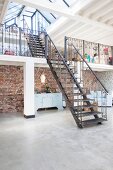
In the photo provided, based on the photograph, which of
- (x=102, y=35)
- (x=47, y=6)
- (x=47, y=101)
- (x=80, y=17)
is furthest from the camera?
(x=102, y=35)

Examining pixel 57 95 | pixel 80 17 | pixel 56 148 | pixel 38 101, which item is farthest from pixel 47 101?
pixel 56 148

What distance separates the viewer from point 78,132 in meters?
4.81

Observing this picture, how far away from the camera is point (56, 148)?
11.9 feet

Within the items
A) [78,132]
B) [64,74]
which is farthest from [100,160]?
[64,74]

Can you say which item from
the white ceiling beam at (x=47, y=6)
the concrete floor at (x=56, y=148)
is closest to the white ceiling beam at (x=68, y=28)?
the white ceiling beam at (x=47, y=6)

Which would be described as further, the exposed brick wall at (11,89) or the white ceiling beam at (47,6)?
the exposed brick wall at (11,89)

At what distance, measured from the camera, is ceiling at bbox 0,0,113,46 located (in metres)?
5.79

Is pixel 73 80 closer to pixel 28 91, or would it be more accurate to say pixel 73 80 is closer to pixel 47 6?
pixel 28 91

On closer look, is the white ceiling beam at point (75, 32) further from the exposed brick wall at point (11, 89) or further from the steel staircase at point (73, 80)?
the exposed brick wall at point (11, 89)

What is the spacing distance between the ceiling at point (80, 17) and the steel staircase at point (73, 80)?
92 cm

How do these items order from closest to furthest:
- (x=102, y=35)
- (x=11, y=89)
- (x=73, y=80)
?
1. (x=73, y=80)
2. (x=11, y=89)
3. (x=102, y=35)

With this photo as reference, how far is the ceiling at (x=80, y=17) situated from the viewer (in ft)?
19.0

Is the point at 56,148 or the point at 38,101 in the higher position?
the point at 38,101

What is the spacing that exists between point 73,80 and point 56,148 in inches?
122
